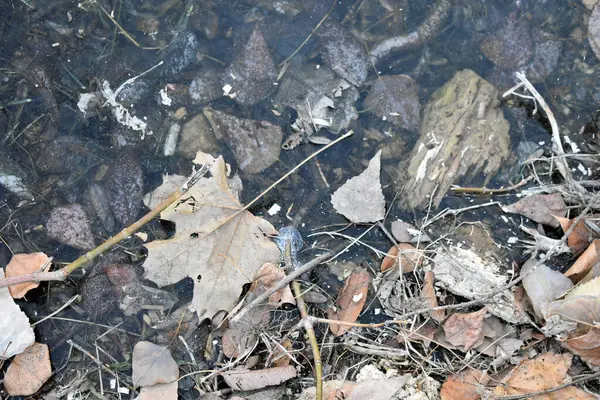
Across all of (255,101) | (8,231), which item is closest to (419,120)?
(255,101)

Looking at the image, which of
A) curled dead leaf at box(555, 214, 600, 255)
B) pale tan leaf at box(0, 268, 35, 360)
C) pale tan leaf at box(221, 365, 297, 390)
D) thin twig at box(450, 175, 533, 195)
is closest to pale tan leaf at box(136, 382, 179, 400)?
pale tan leaf at box(221, 365, 297, 390)

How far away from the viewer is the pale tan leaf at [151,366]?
2.38 meters

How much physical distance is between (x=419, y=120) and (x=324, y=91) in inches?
17.4

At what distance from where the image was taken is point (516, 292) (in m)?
2.36

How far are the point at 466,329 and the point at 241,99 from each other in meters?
1.38

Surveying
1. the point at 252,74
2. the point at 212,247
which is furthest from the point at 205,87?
the point at 212,247

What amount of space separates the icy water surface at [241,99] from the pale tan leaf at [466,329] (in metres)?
0.40

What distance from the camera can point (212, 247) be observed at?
7.57 ft

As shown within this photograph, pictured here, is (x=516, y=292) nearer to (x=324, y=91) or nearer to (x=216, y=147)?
(x=324, y=91)

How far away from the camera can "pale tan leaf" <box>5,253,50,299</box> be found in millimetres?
2408

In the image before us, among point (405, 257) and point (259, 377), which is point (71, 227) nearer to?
point (259, 377)

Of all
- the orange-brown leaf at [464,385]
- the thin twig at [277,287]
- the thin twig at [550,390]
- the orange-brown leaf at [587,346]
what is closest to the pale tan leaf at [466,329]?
the orange-brown leaf at [464,385]

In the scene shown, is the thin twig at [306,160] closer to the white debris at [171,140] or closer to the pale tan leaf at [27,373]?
the white debris at [171,140]

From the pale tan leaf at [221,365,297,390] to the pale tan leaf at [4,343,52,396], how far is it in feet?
2.54
